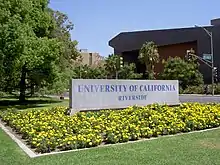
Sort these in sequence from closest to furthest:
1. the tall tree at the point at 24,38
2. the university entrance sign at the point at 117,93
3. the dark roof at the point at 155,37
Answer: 1. the university entrance sign at the point at 117,93
2. the tall tree at the point at 24,38
3. the dark roof at the point at 155,37

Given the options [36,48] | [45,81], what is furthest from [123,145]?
[45,81]

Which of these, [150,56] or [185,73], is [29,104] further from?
[150,56]

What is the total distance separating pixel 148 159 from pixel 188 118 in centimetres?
505

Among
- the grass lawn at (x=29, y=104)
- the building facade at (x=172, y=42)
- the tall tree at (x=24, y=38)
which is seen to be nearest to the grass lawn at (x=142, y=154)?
the tall tree at (x=24, y=38)

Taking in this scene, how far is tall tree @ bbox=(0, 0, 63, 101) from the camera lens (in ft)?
69.2

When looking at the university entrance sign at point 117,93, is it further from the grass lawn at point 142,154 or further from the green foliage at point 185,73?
the green foliage at point 185,73

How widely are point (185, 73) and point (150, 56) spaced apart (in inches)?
499

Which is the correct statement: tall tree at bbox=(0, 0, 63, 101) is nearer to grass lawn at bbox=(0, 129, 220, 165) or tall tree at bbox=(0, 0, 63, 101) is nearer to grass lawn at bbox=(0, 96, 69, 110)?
grass lawn at bbox=(0, 96, 69, 110)

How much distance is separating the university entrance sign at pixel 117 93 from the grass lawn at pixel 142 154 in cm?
591

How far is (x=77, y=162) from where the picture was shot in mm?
7207

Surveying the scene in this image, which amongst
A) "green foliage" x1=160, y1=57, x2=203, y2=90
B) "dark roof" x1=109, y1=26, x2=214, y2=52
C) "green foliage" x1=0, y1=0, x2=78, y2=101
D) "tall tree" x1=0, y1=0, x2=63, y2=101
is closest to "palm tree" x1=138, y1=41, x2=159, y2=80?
"dark roof" x1=109, y1=26, x2=214, y2=52

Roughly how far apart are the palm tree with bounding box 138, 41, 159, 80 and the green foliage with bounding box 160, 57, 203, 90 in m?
9.81

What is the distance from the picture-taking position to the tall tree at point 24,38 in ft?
69.2

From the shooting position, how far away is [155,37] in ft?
241
